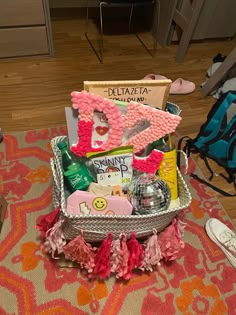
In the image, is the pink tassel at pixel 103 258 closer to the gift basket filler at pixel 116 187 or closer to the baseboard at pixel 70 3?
the gift basket filler at pixel 116 187

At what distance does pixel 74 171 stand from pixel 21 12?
134cm

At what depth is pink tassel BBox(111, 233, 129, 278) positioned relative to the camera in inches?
32.3

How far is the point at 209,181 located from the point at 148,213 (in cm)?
64

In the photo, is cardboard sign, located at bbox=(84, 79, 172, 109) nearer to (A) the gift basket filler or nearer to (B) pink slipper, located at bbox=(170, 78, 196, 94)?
(A) the gift basket filler

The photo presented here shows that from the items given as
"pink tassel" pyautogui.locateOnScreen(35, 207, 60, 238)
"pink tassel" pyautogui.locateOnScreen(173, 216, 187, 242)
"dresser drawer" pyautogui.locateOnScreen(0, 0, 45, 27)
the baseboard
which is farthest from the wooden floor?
"pink tassel" pyautogui.locateOnScreen(35, 207, 60, 238)

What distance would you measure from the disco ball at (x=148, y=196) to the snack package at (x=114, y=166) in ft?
0.12

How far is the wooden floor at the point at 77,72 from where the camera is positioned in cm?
153

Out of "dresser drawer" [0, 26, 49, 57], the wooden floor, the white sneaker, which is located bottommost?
the wooden floor

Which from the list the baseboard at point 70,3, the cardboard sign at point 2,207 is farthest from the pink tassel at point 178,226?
the baseboard at point 70,3

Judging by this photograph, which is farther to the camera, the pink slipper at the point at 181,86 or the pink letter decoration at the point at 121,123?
the pink slipper at the point at 181,86

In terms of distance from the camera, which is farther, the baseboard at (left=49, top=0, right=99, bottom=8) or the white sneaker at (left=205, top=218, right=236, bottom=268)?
the baseboard at (left=49, top=0, right=99, bottom=8)

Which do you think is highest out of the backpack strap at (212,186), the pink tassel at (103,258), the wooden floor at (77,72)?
the pink tassel at (103,258)

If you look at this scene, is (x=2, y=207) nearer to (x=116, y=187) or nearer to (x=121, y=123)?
(x=116, y=187)

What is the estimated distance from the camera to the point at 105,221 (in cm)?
75
